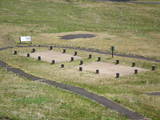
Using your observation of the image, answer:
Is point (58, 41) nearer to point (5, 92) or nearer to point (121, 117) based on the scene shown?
point (5, 92)

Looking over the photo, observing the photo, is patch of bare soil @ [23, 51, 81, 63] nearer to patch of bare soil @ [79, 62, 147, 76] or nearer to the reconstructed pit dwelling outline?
the reconstructed pit dwelling outline

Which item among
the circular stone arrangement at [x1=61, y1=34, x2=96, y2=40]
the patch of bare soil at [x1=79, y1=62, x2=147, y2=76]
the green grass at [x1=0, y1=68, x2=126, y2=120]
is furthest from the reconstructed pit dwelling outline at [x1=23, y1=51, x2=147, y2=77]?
the circular stone arrangement at [x1=61, y1=34, x2=96, y2=40]

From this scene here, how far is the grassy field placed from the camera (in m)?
29.4

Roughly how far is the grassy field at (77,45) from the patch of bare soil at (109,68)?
1813 mm

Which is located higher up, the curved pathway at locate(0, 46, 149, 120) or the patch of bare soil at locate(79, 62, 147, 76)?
the patch of bare soil at locate(79, 62, 147, 76)

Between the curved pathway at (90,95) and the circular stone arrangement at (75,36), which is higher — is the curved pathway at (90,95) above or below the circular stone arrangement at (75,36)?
below

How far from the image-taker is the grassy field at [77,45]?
96.5 feet

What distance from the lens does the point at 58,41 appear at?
65062 millimetres

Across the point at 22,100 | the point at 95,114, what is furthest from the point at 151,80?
the point at 22,100

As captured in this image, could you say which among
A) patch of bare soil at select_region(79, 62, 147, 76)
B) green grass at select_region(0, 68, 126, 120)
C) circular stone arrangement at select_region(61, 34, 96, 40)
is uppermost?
circular stone arrangement at select_region(61, 34, 96, 40)

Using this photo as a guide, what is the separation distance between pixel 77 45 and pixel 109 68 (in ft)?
56.3

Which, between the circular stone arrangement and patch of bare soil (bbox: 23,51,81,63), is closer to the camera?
patch of bare soil (bbox: 23,51,81,63)

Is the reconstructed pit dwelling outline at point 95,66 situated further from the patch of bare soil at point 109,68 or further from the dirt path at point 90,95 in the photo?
the dirt path at point 90,95

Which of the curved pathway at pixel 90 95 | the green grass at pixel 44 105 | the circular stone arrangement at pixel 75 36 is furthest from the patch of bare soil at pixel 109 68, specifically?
the circular stone arrangement at pixel 75 36
